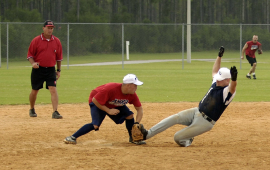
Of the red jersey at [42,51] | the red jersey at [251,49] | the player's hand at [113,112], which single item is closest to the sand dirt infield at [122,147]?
the player's hand at [113,112]

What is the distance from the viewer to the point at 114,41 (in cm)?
3456

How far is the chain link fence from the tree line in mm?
16193

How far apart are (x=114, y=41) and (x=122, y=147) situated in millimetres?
28076

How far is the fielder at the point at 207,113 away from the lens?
6.58m

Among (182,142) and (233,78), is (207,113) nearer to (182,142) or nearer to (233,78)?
(182,142)

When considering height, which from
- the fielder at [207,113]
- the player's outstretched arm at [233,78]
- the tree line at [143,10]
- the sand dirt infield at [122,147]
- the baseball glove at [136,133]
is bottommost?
the sand dirt infield at [122,147]

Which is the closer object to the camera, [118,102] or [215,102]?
[215,102]

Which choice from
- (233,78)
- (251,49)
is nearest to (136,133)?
(233,78)

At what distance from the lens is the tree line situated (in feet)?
180

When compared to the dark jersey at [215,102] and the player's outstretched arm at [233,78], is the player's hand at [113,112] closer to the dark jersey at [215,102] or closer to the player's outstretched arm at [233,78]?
the dark jersey at [215,102]

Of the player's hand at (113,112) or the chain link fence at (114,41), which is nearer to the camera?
the player's hand at (113,112)

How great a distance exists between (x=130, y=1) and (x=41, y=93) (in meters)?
51.6

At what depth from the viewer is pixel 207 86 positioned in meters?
16.0

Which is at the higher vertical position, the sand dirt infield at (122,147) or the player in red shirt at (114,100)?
the player in red shirt at (114,100)
